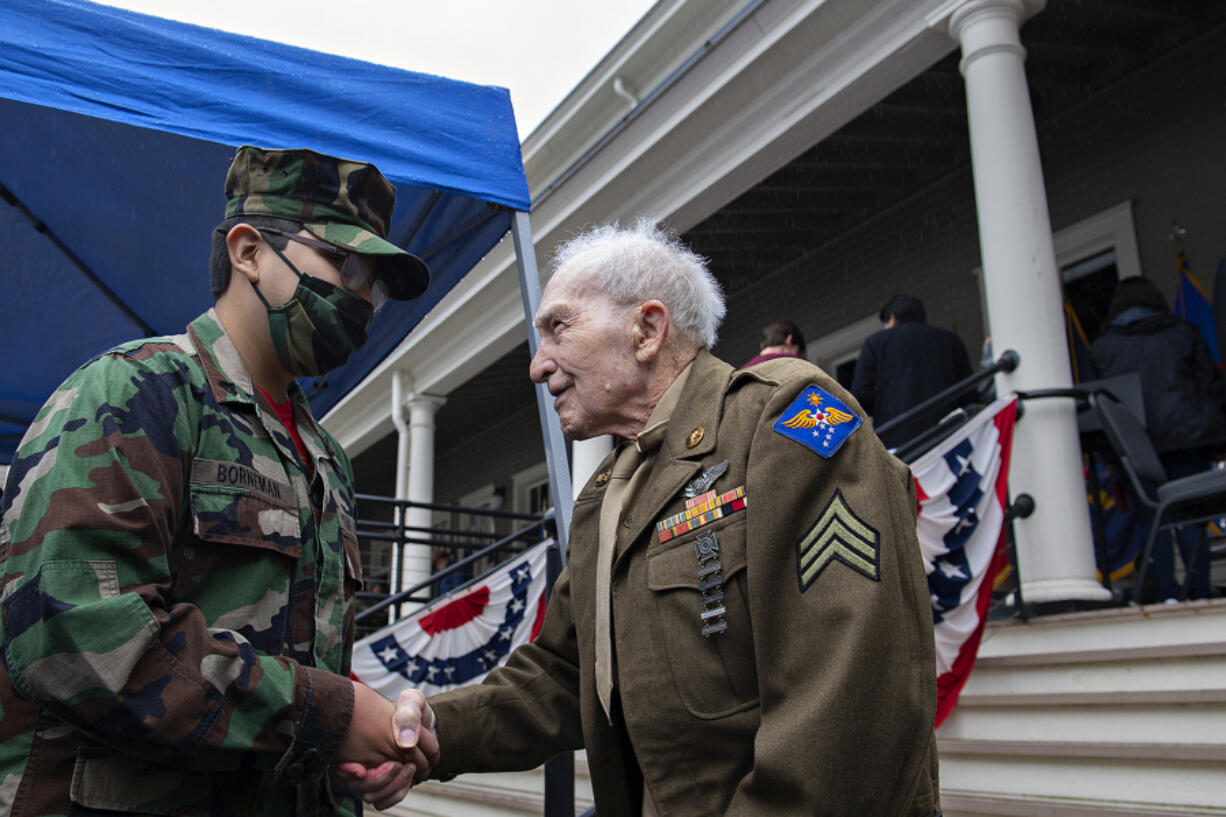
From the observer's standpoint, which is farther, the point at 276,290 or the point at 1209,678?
the point at 1209,678

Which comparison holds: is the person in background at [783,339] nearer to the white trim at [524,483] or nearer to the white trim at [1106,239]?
the white trim at [1106,239]

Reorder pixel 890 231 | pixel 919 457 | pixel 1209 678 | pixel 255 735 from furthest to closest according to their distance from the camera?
pixel 890 231, pixel 919 457, pixel 1209 678, pixel 255 735

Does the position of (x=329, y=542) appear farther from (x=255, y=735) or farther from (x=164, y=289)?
(x=164, y=289)

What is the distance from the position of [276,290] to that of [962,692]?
11.4 ft

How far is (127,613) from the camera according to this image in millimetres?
1515

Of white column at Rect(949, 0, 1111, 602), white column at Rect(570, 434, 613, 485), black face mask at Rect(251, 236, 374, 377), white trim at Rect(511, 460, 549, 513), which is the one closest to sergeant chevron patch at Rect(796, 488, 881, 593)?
black face mask at Rect(251, 236, 374, 377)

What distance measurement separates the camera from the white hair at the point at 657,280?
7.02 ft

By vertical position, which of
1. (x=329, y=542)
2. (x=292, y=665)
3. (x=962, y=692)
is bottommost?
(x=962, y=692)

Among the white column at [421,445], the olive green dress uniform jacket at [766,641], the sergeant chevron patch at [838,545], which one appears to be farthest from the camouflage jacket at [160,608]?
the white column at [421,445]

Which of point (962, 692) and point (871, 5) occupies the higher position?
point (871, 5)

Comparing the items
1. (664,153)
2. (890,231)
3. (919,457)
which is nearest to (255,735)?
(919,457)

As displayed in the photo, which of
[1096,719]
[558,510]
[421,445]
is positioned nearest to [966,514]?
[1096,719]

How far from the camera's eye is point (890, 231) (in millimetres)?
8805

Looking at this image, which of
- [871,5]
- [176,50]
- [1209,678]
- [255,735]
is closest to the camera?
[255,735]
